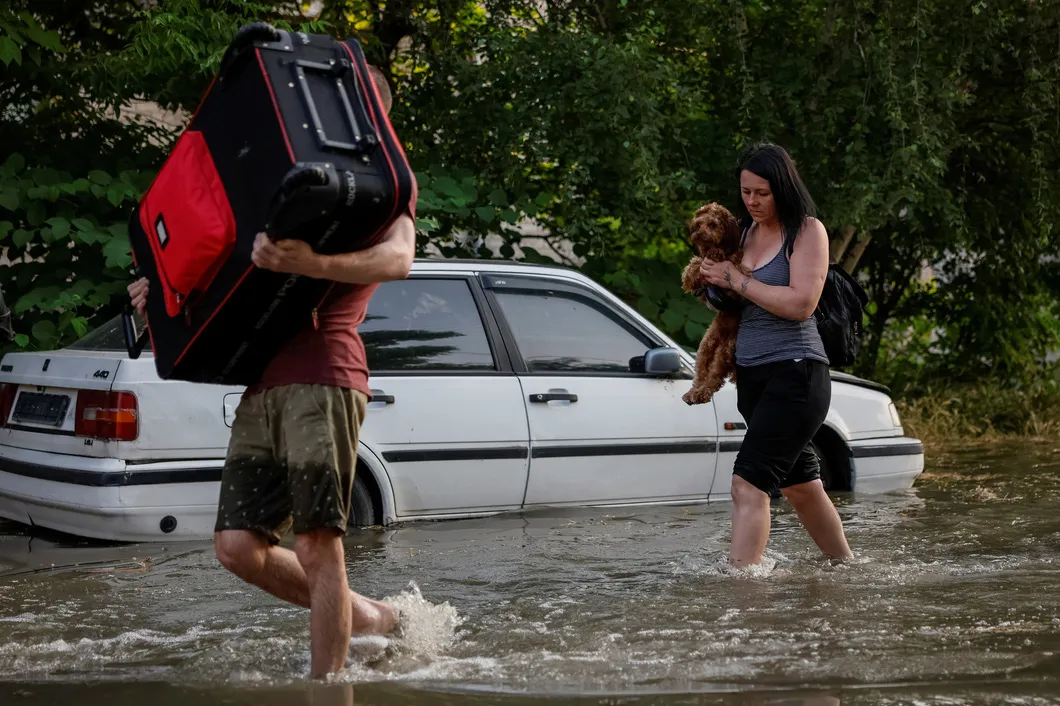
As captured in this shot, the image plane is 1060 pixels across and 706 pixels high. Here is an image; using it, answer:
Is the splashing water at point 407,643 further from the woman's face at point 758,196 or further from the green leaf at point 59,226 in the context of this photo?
the green leaf at point 59,226

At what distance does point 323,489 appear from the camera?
3463 millimetres

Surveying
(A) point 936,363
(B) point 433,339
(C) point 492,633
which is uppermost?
(B) point 433,339

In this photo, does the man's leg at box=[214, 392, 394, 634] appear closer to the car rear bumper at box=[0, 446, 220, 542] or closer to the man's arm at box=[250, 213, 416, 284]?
the man's arm at box=[250, 213, 416, 284]

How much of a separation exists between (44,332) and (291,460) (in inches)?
192

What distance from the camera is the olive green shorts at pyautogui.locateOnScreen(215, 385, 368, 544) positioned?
346 cm

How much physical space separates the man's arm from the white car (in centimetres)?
272

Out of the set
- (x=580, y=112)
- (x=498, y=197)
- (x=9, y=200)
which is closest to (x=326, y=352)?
(x=9, y=200)

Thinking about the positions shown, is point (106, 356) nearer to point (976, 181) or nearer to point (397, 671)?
point (397, 671)

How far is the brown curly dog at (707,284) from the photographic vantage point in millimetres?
5234

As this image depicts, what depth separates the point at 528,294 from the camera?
6.91 metres

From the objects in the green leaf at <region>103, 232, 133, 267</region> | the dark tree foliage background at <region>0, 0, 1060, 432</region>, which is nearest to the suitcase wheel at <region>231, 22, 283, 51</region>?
the green leaf at <region>103, 232, 133, 267</region>

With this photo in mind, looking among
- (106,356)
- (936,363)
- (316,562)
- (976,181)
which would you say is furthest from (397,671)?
(936,363)

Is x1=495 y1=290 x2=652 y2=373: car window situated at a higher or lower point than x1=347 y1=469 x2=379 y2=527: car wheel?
higher

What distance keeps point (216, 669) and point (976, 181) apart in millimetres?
9900
